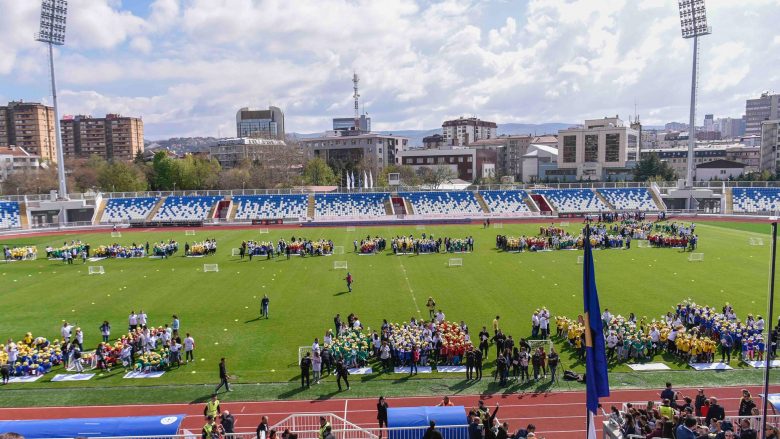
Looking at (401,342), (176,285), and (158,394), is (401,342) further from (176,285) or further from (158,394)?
(176,285)

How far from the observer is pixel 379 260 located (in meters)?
35.3

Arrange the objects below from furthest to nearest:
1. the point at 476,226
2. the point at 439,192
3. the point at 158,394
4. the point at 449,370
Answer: the point at 439,192, the point at 476,226, the point at 449,370, the point at 158,394

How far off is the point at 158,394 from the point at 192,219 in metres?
44.0

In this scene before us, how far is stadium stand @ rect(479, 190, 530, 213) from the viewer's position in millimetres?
59344

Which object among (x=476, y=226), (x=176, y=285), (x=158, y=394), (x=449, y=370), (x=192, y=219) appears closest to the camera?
(x=158, y=394)

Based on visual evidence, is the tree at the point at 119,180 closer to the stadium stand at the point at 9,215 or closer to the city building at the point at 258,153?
the city building at the point at 258,153

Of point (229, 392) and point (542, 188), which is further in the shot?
point (542, 188)

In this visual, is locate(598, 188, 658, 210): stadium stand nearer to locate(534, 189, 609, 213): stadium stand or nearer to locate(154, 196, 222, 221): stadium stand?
locate(534, 189, 609, 213): stadium stand

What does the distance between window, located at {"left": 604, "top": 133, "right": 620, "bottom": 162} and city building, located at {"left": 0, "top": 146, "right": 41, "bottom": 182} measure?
103 metres

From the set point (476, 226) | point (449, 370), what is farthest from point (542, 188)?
point (449, 370)

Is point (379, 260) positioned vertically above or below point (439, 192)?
below

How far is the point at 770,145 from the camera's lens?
317 feet

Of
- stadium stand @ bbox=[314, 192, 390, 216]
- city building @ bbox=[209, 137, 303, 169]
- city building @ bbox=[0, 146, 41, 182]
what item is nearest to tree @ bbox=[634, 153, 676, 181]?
stadium stand @ bbox=[314, 192, 390, 216]

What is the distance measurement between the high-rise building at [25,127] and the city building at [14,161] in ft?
86.4
